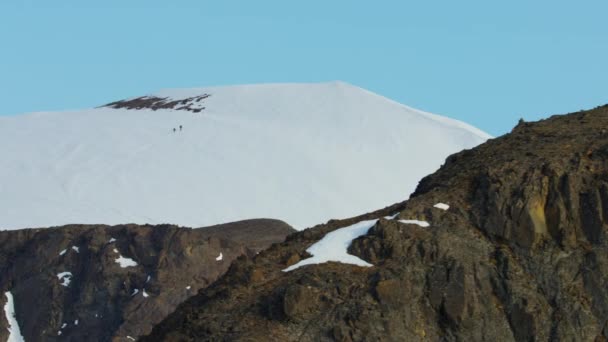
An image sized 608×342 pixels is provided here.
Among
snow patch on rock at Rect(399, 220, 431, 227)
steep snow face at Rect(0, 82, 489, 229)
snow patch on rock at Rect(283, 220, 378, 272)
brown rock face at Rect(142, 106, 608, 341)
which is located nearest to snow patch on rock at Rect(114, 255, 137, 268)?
steep snow face at Rect(0, 82, 489, 229)

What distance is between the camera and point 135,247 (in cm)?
9738

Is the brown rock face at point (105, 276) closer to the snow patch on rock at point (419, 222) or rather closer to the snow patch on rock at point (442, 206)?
the snow patch on rock at point (442, 206)

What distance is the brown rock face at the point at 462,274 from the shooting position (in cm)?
3975

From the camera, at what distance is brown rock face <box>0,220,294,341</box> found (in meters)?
91.9

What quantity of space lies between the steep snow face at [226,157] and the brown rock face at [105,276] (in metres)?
19.8

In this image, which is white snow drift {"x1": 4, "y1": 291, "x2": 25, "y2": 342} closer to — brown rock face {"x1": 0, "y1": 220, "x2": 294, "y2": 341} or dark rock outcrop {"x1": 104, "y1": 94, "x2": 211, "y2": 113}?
brown rock face {"x1": 0, "y1": 220, "x2": 294, "y2": 341}

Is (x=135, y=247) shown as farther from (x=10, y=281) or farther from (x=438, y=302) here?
(x=438, y=302)

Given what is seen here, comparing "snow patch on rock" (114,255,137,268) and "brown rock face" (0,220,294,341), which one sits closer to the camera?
"brown rock face" (0,220,294,341)

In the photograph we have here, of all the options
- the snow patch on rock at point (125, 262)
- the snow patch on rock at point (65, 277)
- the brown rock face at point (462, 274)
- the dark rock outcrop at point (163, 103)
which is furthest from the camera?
the dark rock outcrop at point (163, 103)

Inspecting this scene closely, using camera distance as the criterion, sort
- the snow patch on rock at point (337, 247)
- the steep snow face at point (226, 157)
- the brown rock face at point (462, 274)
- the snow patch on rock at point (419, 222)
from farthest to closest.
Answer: the steep snow face at point (226, 157)
the snow patch on rock at point (419, 222)
the snow patch on rock at point (337, 247)
the brown rock face at point (462, 274)

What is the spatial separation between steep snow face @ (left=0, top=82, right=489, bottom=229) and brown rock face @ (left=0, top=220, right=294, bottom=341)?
779 inches

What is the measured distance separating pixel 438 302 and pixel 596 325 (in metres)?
4.02

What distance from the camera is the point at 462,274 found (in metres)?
41.1


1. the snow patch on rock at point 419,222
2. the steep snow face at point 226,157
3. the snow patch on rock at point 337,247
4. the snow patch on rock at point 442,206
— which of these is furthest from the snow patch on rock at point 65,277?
the snow patch on rock at point 419,222
